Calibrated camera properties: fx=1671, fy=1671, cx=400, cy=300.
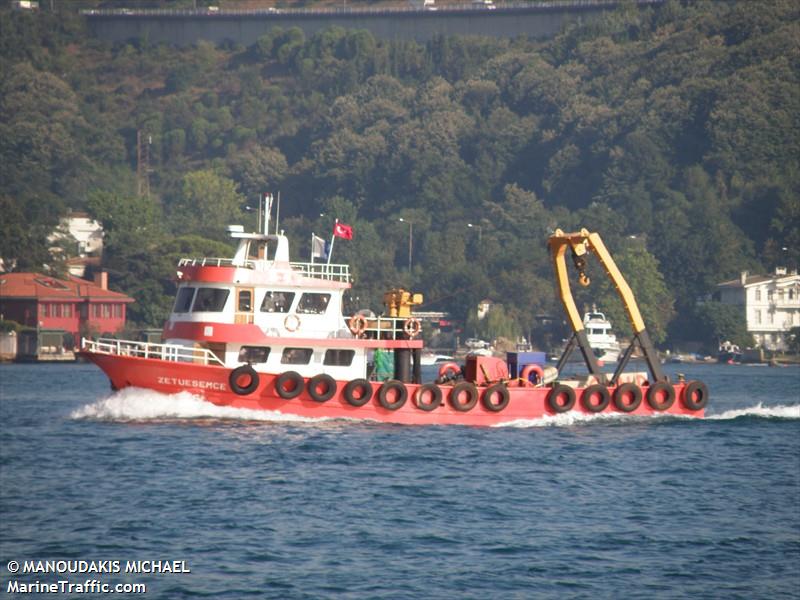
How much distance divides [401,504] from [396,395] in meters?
11.9

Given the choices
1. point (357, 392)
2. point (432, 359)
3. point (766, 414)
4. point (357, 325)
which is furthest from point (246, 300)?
point (432, 359)

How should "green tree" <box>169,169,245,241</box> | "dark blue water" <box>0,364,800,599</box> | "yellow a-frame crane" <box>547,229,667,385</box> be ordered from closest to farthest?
"dark blue water" <box>0,364,800,599</box>
"yellow a-frame crane" <box>547,229,667,385</box>
"green tree" <box>169,169,245,241</box>

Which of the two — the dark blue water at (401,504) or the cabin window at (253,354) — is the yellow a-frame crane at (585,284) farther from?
the cabin window at (253,354)

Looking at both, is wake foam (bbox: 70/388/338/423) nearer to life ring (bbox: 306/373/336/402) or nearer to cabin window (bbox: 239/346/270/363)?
life ring (bbox: 306/373/336/402)

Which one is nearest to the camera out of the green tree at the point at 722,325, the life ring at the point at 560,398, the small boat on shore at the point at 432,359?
the life ring at the point at 560,398

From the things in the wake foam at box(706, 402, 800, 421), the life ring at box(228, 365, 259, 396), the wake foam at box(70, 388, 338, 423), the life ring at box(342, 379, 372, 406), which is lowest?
the wake foam at box(706, 402, 800, 421)

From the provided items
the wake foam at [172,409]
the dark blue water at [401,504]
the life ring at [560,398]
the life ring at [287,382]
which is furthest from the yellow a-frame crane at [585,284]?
the wake foam at [172,409]

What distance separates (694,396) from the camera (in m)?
51.6

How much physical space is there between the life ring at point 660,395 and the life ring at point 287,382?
36.8 ft

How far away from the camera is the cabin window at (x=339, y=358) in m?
48.3

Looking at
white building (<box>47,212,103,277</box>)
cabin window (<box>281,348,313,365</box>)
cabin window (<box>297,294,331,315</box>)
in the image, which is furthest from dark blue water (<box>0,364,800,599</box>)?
white building (<box>47,212,103,277</box>)

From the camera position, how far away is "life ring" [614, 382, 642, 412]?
5028 cm

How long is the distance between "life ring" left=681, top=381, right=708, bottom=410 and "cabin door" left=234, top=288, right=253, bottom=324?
13826 mm

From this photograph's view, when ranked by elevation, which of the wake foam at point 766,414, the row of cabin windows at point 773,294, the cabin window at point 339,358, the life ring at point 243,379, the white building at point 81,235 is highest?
the white building at point 81,235
